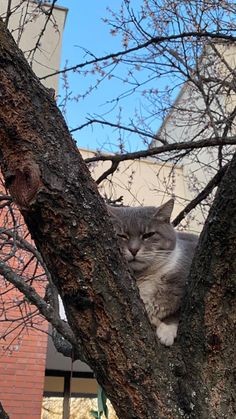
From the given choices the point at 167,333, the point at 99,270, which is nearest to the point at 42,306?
the point at 167,333

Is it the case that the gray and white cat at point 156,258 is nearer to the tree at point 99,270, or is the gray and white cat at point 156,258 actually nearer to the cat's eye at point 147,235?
the cat's eye at point 147,235

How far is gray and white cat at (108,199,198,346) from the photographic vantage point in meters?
1.95

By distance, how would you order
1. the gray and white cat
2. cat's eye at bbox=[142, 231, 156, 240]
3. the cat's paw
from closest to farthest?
the cat's paw < the gray and white cat < cat's eye at bbox=[142, 231, 156, 240]

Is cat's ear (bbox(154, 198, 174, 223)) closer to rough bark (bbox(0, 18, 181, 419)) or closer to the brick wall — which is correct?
rough bark (bbox(0, 18, 181, 419))

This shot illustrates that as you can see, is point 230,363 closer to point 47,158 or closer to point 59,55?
point 47,158

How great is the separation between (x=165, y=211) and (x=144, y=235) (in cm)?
21

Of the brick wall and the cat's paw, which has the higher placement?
the cat's paw

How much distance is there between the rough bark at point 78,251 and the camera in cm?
133

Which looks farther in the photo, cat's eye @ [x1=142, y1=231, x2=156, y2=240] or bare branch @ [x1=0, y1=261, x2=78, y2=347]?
bare branch @ [x1=0, y1=261, x2=78, y2=347]

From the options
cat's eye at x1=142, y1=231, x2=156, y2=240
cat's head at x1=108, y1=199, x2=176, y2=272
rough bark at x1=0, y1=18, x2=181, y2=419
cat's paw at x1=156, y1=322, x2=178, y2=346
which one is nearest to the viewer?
rough bark at x1=0, y1=18, x2=181, y2=419

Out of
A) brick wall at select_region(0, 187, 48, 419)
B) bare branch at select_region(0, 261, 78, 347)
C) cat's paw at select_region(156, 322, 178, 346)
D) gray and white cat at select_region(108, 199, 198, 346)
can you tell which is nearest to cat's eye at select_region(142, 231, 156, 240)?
gray and white cat at select_region(108, 199, 198, 346)

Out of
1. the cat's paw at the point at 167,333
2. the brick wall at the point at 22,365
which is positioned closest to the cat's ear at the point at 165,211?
the cat's paw at the point at 167,333

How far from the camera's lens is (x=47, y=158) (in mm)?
1348

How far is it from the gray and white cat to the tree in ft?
1.18
